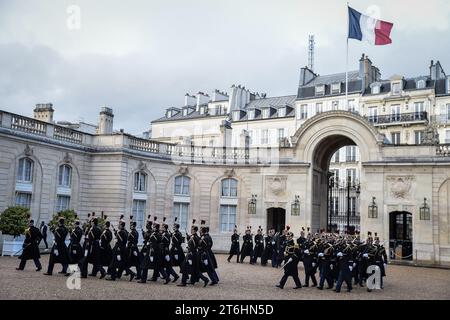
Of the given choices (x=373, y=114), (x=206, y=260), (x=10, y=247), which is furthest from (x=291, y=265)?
(x=373, y=114)

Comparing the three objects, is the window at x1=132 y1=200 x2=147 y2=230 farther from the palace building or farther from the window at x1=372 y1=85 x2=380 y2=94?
the window at x1=372 y1=85 x2=380 y2=94

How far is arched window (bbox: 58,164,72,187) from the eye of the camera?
27188 mm

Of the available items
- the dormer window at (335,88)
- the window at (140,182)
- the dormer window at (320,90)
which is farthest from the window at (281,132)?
the window at (140,182)

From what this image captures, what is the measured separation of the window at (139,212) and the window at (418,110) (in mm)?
30144

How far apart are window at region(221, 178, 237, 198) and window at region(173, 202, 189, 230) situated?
2593 mm

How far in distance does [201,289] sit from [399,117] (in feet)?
130

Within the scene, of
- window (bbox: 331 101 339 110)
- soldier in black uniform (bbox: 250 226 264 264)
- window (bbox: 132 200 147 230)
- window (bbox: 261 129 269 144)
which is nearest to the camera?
soldier in black uniform (bbox: 250 226 264 264)

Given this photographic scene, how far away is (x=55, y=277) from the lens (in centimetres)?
1681

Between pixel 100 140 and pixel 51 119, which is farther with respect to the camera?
pixel 51 119

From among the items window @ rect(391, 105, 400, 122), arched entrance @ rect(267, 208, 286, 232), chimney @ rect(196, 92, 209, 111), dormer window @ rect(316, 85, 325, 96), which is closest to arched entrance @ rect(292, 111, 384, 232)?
arched entrance @ rect(267, 208, 286, 232)
